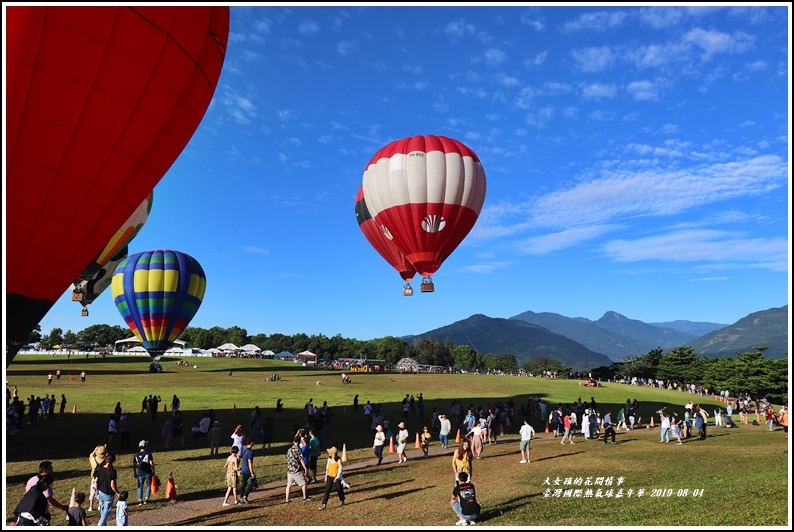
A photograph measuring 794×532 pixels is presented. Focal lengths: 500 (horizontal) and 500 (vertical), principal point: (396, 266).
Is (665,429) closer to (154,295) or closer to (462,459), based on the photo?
(462,459)

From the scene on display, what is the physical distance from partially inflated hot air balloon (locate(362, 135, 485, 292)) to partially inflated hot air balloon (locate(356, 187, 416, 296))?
3307 mm

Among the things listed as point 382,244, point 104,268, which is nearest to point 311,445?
→ point 382,244

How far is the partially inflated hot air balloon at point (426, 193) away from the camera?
123 ft

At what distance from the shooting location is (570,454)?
20.2 metres

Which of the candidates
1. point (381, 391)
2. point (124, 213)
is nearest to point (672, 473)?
point (124, 213)

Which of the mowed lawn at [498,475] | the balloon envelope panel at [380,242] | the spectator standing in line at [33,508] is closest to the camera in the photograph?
the spectator standing in line at [33,508]

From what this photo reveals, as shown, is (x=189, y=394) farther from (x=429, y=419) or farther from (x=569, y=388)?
(x=569, y=388)

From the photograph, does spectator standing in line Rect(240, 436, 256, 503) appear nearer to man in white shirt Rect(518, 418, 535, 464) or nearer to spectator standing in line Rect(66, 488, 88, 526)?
spectator standing in line Rect(66, 488, 88, 526)

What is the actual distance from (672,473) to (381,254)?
3381 centimetres

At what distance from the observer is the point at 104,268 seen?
45562mm

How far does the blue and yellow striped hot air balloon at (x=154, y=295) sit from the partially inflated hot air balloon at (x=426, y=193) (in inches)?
788

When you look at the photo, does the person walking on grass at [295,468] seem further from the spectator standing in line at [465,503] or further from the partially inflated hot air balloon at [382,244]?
the partially inflated hot air balloon at [382,244]

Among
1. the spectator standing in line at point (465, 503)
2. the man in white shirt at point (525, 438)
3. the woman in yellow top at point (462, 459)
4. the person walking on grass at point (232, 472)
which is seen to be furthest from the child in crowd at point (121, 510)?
the man in white shirt at point (525, 438)

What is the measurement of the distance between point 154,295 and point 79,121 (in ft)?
117
